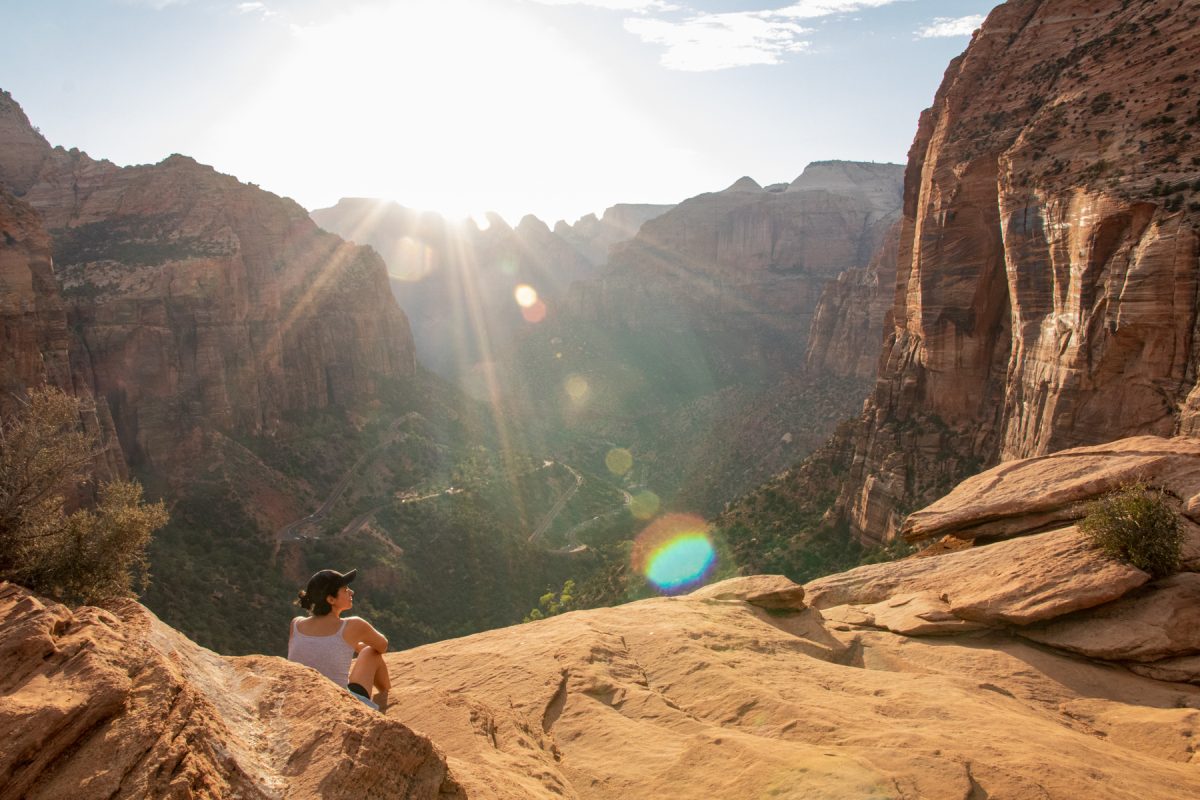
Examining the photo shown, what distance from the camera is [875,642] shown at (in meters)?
12.9

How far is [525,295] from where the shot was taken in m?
156

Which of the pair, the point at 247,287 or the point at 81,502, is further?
the point at 247,287

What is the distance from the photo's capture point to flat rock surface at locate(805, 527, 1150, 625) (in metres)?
11.7

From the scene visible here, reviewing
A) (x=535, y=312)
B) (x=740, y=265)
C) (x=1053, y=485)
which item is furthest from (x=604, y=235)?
A: (x=1053, y=485)

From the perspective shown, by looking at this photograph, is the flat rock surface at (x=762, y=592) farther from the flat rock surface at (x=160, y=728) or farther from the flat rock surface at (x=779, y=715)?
the flat rock surface at (x=160, y=728)

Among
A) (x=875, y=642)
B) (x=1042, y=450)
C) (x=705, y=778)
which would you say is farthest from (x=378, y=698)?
(x=1042, y=450)

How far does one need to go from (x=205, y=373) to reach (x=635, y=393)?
64.5m

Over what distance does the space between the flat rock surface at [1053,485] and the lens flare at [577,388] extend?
86.4m

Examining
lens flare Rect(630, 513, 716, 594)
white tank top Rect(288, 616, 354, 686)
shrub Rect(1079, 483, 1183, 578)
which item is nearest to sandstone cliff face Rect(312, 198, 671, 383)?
lens flare Rect(630, 513, 716, 594)

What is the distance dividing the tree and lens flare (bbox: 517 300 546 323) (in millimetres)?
121164

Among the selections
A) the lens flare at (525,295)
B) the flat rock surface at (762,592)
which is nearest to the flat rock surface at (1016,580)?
the flat rock surface at (762,592)

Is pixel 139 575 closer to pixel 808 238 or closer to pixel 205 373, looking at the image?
pixel 205 373

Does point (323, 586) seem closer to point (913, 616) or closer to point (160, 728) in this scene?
point (160, 728)

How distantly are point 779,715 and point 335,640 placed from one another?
5.49m
